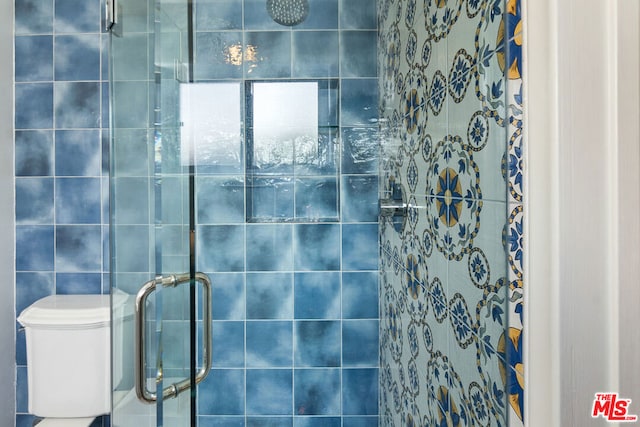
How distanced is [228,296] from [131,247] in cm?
80

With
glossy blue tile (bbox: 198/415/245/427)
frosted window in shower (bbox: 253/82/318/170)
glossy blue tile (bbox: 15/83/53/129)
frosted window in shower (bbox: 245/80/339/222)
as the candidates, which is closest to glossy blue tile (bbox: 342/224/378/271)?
frosted window in shower (bbox: 245/80/339/222)

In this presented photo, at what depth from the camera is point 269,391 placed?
1627mm

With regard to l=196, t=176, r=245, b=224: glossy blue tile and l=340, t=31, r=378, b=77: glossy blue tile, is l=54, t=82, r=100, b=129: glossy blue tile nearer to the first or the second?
l=196, t=176, r=245, b=224: glossy blue tile

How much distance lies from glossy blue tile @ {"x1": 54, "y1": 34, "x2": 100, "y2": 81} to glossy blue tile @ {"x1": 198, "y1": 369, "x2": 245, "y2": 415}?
1.23 m

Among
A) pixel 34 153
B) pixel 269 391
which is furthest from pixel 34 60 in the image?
pixel 269 391

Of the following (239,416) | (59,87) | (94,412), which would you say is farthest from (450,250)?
(59,87)

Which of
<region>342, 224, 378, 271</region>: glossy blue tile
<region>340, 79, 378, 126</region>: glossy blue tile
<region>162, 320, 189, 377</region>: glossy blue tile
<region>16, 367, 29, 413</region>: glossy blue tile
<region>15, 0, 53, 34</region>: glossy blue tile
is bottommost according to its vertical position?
<region>16, 367, 29, 413</region>: glossy blue tile

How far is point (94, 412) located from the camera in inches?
63.0

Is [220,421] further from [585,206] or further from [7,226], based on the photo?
[585,206]

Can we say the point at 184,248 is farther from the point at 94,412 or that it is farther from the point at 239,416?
the point at 94,412

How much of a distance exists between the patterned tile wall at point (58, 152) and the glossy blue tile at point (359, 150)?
950 mm

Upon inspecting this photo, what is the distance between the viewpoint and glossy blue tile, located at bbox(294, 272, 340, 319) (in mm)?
1625

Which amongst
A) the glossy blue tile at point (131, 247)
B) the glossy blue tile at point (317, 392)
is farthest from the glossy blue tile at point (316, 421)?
the glossy blue tile at point (131, 247)

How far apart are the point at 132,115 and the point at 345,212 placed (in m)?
0.91
